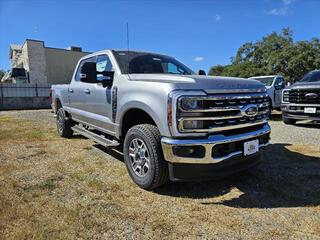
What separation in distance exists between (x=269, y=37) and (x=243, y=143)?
1436 inches

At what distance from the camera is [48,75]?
29828 millimetres

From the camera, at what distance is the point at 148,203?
331 cm

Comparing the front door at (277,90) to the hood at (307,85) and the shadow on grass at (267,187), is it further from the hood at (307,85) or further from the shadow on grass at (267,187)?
the shadow on grass at (267,187)

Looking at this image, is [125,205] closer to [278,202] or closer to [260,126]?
[278,202]

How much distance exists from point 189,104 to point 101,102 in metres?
2.13

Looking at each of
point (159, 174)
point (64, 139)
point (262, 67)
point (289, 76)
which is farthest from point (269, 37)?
point (159, 174)

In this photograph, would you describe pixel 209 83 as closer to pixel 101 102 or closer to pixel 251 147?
pixel 251 147

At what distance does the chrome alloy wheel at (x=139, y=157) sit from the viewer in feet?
11.9

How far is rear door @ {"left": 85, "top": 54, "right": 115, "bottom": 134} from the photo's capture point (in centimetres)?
450

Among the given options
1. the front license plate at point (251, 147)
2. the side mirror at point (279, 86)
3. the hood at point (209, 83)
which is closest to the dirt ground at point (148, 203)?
the front license plate at point (251, 147)

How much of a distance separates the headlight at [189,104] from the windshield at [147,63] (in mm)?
1615

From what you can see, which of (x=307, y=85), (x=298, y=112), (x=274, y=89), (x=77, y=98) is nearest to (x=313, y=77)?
(x=307, y=85)

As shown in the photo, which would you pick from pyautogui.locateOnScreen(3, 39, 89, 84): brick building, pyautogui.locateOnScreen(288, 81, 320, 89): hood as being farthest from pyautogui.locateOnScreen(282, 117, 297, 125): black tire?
pyautogui.locateOnScreen(3, 39, 89, 84): brick building

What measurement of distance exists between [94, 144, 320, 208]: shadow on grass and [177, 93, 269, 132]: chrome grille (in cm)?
91
